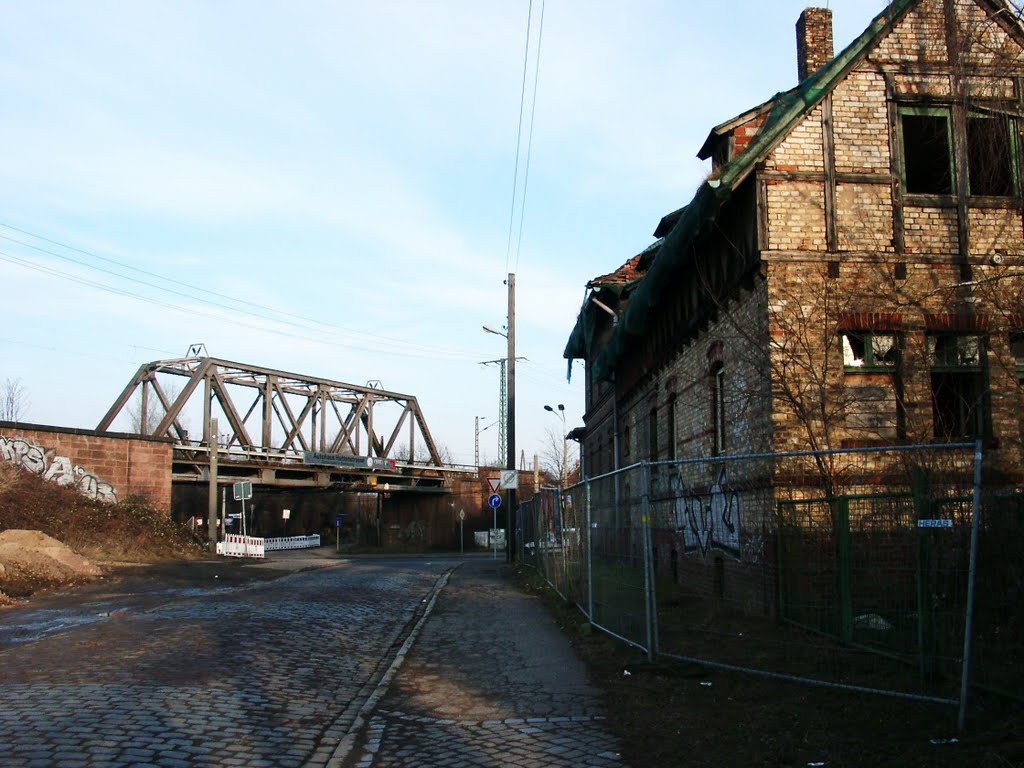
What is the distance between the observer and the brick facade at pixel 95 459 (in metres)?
33.1

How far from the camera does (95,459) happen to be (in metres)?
35.3

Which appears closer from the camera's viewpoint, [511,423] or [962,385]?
[962,385]

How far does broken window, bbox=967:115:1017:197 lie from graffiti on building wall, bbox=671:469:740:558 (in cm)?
602

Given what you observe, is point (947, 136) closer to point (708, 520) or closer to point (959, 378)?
point (959, 378)

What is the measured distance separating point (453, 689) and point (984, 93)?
407 inches

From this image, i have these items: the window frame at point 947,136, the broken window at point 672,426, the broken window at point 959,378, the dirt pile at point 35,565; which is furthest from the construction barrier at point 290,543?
the window frame at point 947,136

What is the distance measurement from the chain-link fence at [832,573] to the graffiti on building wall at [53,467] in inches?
Answer: 1089

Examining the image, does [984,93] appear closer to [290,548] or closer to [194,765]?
[194,765]

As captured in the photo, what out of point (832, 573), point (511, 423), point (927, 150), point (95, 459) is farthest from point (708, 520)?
point (95, 459)

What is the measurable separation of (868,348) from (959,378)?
164 centimetres

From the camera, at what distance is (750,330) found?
13047mm

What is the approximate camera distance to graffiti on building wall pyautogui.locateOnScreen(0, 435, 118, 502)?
32.8 meters

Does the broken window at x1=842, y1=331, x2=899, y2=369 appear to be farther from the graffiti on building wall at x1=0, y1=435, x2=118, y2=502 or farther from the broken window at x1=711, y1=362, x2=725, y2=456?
the graffiti on building wall at x1=0, y1=435, x2=118, y2=502

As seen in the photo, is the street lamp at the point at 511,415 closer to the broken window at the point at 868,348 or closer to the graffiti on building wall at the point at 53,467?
the graffiti on building wall at the point at 53,467
